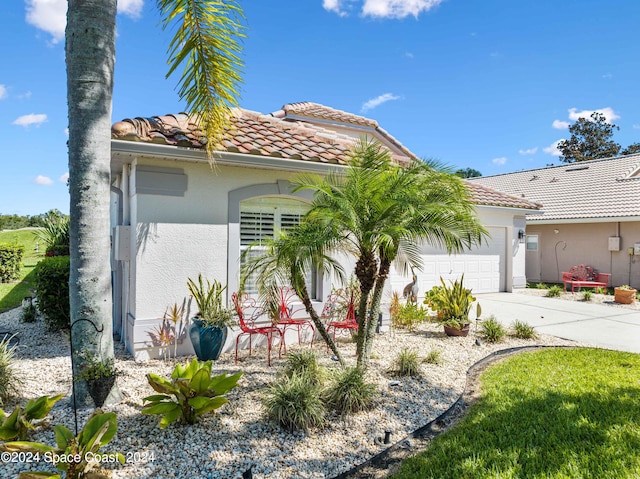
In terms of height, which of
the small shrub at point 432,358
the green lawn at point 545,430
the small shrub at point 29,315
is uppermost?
the small shrub at point 29,315

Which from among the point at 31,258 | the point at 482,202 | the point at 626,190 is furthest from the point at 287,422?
the point at 31,258

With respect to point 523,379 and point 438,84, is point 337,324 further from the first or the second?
point 438,84

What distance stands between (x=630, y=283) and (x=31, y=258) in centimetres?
3523

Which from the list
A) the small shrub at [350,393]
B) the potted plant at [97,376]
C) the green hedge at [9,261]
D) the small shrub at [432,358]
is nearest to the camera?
the potted plant at [97,376]

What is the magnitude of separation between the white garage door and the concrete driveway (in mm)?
805

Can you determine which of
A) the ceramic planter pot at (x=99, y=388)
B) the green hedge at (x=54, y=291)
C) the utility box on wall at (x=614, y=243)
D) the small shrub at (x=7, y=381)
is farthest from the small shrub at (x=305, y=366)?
the utility box on wall at (x=614, y=243)

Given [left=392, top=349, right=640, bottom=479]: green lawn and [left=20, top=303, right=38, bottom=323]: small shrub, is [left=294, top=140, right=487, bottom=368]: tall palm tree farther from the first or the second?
[left=20, top=303, right=38, bottom=323]: small shrub

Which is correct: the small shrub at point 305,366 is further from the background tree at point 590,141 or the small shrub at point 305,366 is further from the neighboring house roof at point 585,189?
the background tree at point 590,141

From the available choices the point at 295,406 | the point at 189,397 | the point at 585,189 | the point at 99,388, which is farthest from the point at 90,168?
the point at 585,189

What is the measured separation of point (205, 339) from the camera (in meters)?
6.39

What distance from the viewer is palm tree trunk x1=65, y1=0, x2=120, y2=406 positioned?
4.38 meters

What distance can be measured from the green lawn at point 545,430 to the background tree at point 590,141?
4812 centimetres

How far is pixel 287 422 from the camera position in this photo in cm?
419

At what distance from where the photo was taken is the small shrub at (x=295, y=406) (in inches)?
163
